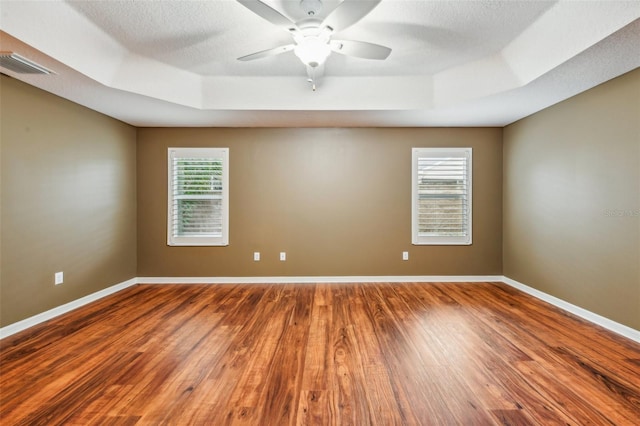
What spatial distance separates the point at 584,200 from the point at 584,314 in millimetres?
1245

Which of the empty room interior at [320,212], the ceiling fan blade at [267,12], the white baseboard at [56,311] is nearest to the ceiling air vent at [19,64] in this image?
the empty room interior at [320,212]

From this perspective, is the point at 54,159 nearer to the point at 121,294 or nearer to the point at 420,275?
the point at 121,294

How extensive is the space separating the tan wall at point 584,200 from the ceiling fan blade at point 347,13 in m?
2.66

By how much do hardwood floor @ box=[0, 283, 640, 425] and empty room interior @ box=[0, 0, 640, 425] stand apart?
0.07ft

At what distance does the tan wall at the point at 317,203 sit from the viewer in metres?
4.63

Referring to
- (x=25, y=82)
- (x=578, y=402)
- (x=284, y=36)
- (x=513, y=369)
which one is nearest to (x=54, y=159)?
(x=25, y=82)

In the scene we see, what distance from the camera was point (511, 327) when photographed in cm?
291

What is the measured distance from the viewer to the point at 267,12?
193cm

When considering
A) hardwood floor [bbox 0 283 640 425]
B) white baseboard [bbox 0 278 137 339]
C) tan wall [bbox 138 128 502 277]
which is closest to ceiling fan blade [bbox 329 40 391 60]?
tan wall [bbox 138 128 502 277]

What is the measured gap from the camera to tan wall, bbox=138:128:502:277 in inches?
182

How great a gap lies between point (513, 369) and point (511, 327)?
90 centimetres

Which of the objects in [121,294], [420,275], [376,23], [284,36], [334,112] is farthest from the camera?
[420,275]

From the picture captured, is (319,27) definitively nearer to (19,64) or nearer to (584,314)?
(19,64)

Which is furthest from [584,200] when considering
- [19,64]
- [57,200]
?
[57,200]
